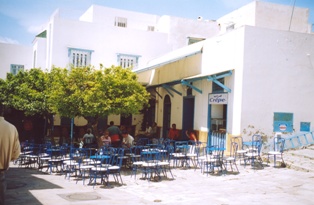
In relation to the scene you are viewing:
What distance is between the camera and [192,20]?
2273cm

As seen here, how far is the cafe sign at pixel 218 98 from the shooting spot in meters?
12.7

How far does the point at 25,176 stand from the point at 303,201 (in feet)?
24.7

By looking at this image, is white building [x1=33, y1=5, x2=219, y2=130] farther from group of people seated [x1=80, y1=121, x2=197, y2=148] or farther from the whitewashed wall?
the whitewashed wall

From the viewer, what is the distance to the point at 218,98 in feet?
43.1

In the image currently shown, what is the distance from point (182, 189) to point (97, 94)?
437 centimetres

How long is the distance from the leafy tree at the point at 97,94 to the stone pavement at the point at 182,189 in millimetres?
2254

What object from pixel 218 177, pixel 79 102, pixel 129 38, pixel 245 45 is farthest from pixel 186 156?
pixel 129 38

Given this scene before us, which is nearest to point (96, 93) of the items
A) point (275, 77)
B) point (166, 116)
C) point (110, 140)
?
point (110, 140)

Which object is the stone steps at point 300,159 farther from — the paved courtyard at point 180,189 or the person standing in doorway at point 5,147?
the person standing in doorway at point 5,147

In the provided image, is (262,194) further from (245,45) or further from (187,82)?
(187,82)

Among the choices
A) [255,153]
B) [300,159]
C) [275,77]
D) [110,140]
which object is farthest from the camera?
[275,77]

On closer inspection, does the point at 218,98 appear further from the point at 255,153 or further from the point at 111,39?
the point at 111,39

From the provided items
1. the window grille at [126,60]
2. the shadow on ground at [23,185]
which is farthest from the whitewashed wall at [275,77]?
the window grille at [126,60]

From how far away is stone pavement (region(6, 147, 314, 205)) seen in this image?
6.60m
